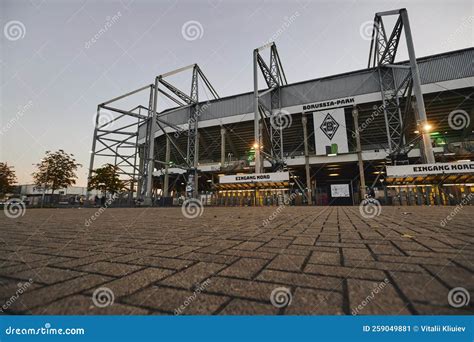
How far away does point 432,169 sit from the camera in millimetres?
13391

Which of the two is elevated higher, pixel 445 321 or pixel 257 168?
pixel 257 168

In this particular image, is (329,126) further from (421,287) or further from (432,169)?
(421,287)

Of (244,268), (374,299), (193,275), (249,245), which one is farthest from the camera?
(249,245)

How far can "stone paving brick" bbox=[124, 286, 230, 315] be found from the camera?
93cm

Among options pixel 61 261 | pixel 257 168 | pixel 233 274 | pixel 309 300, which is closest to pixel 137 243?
pixel 61 261

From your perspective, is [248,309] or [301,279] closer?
[248,309]

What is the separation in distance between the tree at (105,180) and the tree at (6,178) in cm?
604

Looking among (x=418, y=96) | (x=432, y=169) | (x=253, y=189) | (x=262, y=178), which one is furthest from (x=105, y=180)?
(x=418, y=96)

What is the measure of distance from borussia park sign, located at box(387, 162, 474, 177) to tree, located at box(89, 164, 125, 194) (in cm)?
2617

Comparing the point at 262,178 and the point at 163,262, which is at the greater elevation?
the point at 262,178

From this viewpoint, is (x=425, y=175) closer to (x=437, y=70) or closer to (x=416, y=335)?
(x=437, y=70)

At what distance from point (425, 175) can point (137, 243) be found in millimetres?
16911

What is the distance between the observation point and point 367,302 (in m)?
1.00

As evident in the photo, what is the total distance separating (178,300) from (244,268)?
60 centimetres
